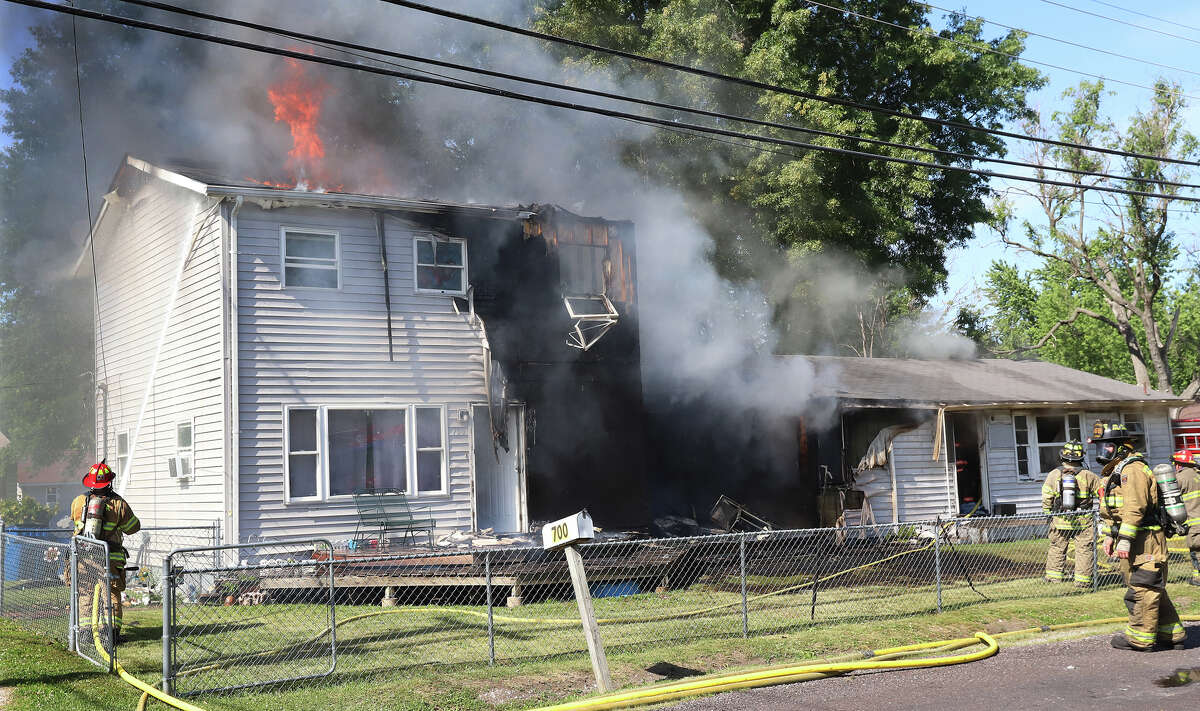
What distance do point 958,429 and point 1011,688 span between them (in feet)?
46.5

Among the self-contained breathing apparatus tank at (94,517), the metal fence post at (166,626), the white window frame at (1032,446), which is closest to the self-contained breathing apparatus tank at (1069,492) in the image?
the white window frame at (1032,446)

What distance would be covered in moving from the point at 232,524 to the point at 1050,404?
15401 mm

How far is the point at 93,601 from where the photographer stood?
26.1 feet

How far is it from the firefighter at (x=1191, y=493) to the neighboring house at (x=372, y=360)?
768 centimetres

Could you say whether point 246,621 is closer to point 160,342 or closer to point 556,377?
point 556,377

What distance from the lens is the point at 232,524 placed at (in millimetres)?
12727

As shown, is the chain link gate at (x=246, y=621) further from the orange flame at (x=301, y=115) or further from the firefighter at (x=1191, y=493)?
the firefighter at (x=1191, y=493)

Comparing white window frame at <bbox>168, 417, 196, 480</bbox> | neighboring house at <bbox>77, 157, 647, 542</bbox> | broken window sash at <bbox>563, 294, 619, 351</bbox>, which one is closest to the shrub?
neighboring house at <bbox>77, 157, 647, 542</bbox>

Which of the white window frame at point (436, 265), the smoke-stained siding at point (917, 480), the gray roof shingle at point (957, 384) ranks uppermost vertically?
the white window frame at point (436, 265)

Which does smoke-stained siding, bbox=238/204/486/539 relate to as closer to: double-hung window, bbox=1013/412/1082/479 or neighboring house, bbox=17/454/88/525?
double-hung window, bbox=1013/412/1082/479

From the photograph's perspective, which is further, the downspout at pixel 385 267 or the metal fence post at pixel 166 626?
the downspout at pixel 385 267

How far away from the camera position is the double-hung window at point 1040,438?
19.5m

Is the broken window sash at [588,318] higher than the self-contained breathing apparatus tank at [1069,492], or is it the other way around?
the broken window sash at [588,318]

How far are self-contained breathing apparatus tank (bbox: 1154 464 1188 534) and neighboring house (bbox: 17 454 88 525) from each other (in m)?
26.4
